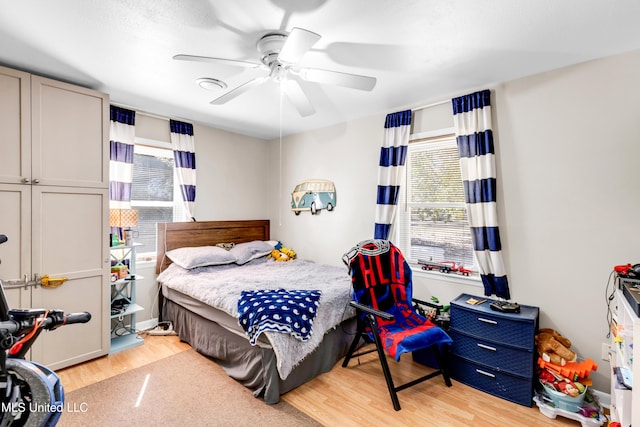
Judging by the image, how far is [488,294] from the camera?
106 inches

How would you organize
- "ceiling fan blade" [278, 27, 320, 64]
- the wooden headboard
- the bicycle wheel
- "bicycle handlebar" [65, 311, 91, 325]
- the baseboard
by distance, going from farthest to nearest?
1. the wooden headboard
2. the baseboard
3. "ceiling fan blade" [278, 27, 320, 64]
4. "bicycle handlebar" [65, 311, 91, 325]
5. the bicycle wheel

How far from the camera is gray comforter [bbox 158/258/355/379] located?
221 centimetres

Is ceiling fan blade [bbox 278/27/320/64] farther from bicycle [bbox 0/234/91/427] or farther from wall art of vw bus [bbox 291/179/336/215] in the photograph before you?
wall art of vw bus [bbox 291/179/336/215]

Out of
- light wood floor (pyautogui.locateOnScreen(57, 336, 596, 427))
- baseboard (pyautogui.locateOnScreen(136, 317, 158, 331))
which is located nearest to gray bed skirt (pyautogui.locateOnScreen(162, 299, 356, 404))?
light wood floor (pyautogui.locateOnScreen(57, 336, 596, 427))

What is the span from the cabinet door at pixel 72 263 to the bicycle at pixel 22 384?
1957 millimetres

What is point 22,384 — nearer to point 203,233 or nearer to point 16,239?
point 16,239

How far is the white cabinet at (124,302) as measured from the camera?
303 cm

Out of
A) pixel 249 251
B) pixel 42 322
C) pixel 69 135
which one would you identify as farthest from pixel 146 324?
pixel 42 322

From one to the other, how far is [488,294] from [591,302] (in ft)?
2.24

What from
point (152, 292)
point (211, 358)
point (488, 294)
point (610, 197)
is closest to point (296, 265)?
point (211, 358)

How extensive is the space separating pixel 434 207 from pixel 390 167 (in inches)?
24.4

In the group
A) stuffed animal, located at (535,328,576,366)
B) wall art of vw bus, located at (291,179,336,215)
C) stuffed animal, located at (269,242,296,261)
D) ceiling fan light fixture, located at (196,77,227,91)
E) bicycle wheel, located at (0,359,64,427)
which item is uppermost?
ceiling fan light fixture, located at (196,77,227,91)

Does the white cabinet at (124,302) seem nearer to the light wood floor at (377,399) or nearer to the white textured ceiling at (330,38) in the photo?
the light wood floor at (377,399)

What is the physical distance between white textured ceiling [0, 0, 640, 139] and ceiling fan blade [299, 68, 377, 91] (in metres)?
0.22
